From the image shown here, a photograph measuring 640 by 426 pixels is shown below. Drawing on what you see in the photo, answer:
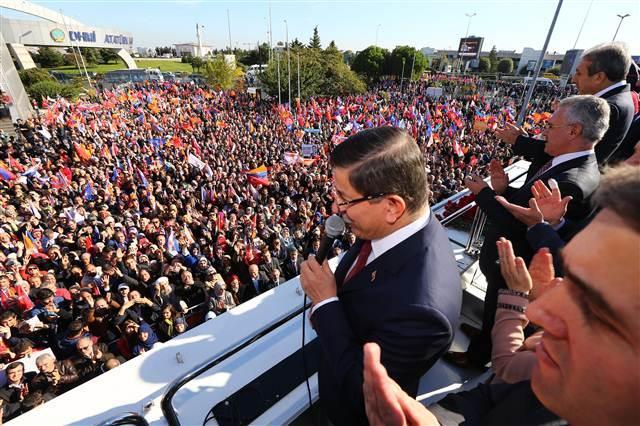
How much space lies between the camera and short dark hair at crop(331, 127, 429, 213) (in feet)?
4.45

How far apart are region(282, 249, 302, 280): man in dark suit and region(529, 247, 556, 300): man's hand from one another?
5.29 meters

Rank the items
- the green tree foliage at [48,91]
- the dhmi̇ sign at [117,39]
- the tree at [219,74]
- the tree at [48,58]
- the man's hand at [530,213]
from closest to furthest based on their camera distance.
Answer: the man's hand at [530,213], the green tree foliage at [48,91], the tree at [219,74], the dhmi̇ sign at [117,39], the tree at [48,58]

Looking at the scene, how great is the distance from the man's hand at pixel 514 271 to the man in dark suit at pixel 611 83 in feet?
6.78

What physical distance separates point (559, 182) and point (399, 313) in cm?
167

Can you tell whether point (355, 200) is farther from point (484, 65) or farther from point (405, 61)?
point (484, 65)

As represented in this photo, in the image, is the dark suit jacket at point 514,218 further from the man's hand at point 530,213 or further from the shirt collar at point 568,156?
the man's hand at point 530,213

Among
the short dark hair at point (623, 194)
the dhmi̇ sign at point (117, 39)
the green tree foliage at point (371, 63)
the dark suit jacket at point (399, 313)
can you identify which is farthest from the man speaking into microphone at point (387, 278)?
the green tree foliage at point (371, 63)

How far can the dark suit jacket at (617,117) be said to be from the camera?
2.67 meters

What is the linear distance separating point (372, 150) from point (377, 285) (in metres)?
0.59

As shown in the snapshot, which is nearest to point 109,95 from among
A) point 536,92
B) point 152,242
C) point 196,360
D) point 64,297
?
point 152,242

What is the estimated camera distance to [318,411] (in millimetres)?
2041

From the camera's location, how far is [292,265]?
6.93m

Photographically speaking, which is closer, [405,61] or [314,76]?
[314,76]

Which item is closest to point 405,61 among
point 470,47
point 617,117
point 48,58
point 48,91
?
point 470,47
